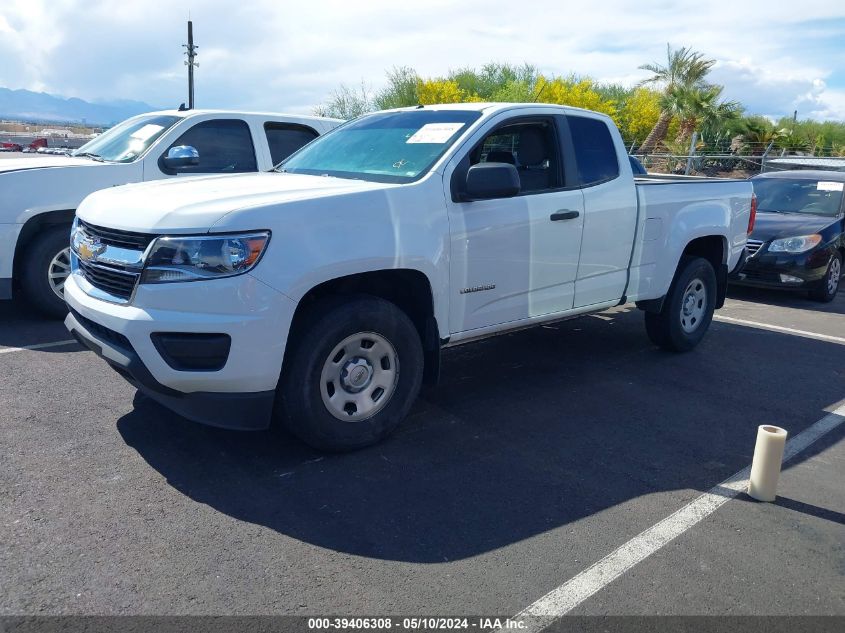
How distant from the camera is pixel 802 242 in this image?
9.55 meters

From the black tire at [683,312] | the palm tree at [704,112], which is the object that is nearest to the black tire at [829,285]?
the black tire at [683,312]

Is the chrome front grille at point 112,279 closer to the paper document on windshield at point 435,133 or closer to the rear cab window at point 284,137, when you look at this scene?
the paper document on windshield at point 435,133

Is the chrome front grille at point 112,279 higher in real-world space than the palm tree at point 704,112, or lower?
lower

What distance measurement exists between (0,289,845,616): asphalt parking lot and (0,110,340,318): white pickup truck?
1014 mm

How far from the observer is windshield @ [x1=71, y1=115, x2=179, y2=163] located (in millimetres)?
7141

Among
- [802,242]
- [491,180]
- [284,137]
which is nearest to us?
[491,180]

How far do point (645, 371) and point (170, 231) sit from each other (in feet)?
13.1

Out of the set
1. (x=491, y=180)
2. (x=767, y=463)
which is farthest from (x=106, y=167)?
(x=767, y=463)

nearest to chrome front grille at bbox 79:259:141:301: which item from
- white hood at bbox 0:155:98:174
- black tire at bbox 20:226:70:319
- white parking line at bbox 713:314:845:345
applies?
black tire at bbox 20:226:70:319

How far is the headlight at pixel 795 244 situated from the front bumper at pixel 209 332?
7915 millimetres

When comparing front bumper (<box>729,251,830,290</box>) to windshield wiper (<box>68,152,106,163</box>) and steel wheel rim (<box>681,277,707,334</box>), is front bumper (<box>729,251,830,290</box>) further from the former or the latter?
windshield wiper (<box>68,152,106,163</box>)

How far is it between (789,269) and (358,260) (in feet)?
24.6

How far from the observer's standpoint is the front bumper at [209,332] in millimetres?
3498

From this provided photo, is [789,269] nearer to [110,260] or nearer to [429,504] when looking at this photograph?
[429,504]
